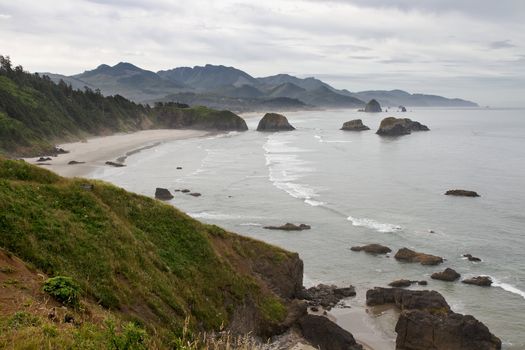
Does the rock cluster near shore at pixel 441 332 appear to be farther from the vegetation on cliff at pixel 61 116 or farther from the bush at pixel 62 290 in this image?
the vegetation on cliff at pixel 61 116

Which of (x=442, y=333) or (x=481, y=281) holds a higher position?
(x=442, y=333)

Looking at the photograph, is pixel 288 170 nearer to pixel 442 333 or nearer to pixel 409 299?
pixel 409 299

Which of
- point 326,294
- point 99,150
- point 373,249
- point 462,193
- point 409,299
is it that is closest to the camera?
point 409,299

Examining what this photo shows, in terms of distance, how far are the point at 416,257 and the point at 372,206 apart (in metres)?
19.0

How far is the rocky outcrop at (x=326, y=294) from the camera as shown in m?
32.1

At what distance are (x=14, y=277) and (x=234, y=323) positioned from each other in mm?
10879

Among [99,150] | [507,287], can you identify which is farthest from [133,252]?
[99,150]

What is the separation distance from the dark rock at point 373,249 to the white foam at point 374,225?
21.6 ft

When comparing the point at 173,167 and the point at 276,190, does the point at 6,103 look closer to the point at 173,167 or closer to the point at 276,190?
the point at 173,167

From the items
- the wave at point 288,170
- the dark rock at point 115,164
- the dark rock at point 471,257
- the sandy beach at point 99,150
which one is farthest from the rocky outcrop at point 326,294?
the dark rock at point 115,164

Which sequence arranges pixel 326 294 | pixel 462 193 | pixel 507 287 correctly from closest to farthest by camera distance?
pixel 326 294
pixel 507 287
pixel 462 193

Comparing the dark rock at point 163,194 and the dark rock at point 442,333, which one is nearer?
the dark rock at point 442,333

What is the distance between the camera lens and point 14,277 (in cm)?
1449

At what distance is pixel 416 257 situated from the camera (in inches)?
1631
